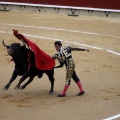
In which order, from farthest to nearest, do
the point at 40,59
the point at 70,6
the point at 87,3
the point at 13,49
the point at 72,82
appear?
the point at 70,6, the point at 87,3, the point at 72,82, the point at 40,59, the point at 13,49

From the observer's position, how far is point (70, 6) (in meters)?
20.7

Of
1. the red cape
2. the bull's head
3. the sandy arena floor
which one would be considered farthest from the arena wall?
the bull's head

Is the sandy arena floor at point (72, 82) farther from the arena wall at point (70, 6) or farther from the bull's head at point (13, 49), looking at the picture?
the arena wall at point (70, 6)

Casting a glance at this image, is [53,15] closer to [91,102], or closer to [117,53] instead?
[117,53]

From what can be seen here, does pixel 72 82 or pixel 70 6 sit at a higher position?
pixel 70 6

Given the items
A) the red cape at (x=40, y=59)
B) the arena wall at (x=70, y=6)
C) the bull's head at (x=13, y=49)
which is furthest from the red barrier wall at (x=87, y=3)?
the bull's head at (x=13, y=49)

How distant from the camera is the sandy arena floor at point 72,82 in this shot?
7074 mm

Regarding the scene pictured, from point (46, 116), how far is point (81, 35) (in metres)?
8.78

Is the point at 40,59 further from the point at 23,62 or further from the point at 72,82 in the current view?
the point at 72,82

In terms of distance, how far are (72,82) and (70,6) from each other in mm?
11828

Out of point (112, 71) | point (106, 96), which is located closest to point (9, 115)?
point (106, 96)

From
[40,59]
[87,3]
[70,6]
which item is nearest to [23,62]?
[40,59]

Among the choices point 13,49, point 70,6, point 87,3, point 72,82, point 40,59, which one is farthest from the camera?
point 70,6

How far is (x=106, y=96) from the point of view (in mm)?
8055
